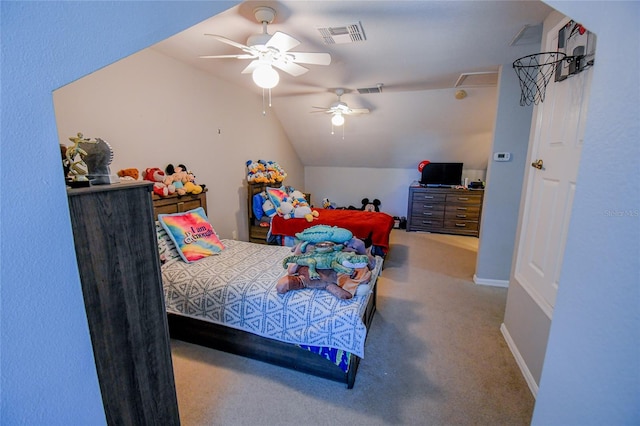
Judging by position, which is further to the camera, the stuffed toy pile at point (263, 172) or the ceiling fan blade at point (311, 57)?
the stuffed toy pile at point (263, 172)

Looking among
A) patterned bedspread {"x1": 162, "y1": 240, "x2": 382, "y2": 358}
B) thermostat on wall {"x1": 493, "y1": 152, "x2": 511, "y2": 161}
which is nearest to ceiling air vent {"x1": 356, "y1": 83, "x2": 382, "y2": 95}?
thermostat on wall {"x1": 493, "y1": 152, "x2": 511, "y2": 161}

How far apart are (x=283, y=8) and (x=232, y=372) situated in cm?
248

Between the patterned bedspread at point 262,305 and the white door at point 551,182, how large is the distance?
112cm

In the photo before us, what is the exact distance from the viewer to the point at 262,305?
1875mm

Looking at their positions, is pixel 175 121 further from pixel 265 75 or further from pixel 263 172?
pixel 263 172

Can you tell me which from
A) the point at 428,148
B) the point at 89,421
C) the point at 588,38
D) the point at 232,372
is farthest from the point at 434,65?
the point at 89,421

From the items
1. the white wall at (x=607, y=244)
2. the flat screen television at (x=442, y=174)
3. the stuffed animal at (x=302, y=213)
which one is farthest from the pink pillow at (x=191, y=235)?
the flat screen television at (x=442, y=174)

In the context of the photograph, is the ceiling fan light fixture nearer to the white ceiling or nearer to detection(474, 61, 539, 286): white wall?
the white ceiling

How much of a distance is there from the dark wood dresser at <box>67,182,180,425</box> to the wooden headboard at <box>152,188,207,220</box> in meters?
1.68

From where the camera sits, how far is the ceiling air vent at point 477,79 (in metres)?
3.20

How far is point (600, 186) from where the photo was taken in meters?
0.75

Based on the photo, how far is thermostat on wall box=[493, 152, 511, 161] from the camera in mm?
2973

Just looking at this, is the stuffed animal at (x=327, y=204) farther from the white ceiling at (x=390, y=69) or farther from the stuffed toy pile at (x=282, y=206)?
the stuffed toy pile at (x=282, y=206)

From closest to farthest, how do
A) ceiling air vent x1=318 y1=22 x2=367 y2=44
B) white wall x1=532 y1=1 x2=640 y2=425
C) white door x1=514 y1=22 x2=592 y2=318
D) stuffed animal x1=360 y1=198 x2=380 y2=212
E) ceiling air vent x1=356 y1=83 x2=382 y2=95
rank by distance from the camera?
→ white wall x1=532 y1=1 x2=640 y2=425 < white door x1=514 y1=22 x2=592 y2=318 < ceiling air vent x1=318 y1=22 x2=367 y2=44 < ceiling air vent x1=356 y1=83 x2=382 y2=95 < stuffed animal x1=360 y1=198 x2=380 y2=212
